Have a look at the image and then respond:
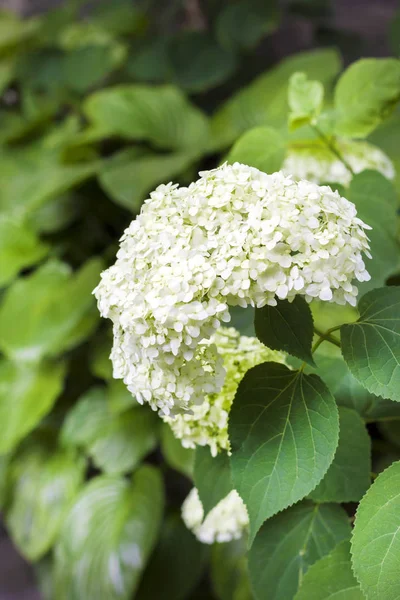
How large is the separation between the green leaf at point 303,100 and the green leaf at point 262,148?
3 cm

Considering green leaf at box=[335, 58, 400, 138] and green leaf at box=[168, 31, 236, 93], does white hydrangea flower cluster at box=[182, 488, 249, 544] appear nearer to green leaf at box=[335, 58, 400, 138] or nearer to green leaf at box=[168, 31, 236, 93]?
green leaf at box=[335, 58, 400, 138]

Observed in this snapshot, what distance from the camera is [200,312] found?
0.41 metres

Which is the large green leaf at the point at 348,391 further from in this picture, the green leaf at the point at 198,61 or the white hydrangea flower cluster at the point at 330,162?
the green leaf at the point at 198,61

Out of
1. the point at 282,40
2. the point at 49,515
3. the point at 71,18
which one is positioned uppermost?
the point at 71,18

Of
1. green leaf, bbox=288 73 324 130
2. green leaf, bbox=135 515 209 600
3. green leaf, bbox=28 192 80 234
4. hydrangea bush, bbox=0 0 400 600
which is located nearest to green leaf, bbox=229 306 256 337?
hydrangea bush, bbox=0 0 400 600

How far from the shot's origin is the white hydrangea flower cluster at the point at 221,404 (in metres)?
0.54

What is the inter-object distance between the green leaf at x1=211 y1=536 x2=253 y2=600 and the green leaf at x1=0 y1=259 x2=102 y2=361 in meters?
0.48

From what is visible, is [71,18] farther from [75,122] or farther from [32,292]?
[32,292]

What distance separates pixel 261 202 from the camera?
43 centimetres

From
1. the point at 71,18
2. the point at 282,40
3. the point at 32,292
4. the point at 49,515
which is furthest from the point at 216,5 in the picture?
the point at 49,515

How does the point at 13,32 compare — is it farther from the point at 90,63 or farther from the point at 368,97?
the point at 368,97

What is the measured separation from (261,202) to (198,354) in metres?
0.11

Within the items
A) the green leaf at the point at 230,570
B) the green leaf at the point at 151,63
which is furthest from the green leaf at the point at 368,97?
the green leaf at the point at 151,63

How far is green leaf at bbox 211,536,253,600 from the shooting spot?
1096mm
